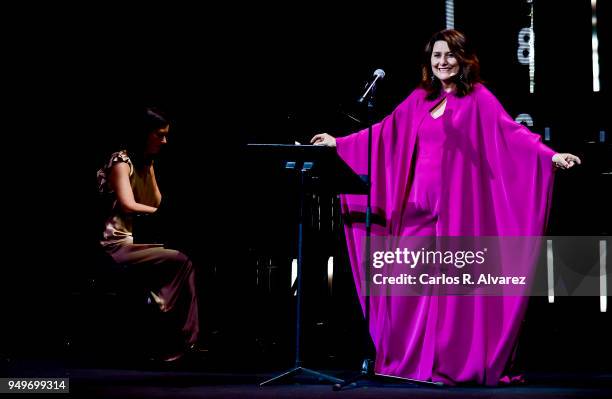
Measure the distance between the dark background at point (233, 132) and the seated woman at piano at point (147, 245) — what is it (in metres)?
0.47

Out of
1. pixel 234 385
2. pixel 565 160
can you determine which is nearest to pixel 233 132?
pixel 234 385

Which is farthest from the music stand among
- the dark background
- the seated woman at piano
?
the seated woman at piano

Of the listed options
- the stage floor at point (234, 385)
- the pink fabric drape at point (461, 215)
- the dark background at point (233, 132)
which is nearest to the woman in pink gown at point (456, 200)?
the pink fabric drape at point (461, 215)

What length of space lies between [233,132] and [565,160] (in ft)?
7.63

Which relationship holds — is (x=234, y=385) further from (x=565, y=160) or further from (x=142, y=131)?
(x=565, y=160)

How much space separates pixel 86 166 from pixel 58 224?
0.46m

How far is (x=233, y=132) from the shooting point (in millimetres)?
4824

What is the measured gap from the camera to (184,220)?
462 centimetres

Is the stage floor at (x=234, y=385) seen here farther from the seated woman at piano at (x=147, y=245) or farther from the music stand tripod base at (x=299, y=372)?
the seated woman at piano at (x=147, y=245)

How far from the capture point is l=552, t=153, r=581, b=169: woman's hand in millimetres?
3256

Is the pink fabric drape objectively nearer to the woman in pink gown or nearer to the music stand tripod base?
the woman in pink gown

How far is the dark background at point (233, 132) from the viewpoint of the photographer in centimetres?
450

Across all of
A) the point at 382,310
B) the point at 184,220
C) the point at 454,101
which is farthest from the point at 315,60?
the point at 382,310

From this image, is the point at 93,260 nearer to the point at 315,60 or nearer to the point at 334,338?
the point at 334,338
